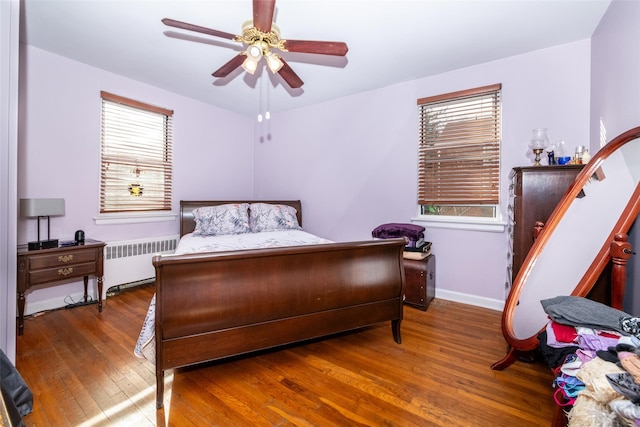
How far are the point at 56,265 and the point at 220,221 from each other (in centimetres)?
154

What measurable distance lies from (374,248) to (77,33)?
3153mm

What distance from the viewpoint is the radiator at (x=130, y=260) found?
3.07 m

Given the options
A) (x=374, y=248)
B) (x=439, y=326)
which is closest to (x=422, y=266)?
(x=439, y=326)

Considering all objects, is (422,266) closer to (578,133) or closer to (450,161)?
(450,161)

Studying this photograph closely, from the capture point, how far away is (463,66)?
2945 mm

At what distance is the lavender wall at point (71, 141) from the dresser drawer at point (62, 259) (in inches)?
17.4

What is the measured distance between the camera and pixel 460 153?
9.91 feet

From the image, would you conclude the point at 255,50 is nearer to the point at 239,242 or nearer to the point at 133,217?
the point at 239,242

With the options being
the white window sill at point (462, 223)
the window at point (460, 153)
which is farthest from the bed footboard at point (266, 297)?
the window at point (460, 153)

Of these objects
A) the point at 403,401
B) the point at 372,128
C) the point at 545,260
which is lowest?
the point at 403,401

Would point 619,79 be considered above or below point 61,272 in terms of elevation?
above

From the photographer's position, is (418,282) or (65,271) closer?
(65,271)

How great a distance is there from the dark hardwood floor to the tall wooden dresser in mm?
842

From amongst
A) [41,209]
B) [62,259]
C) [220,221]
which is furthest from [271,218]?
[41,209]
